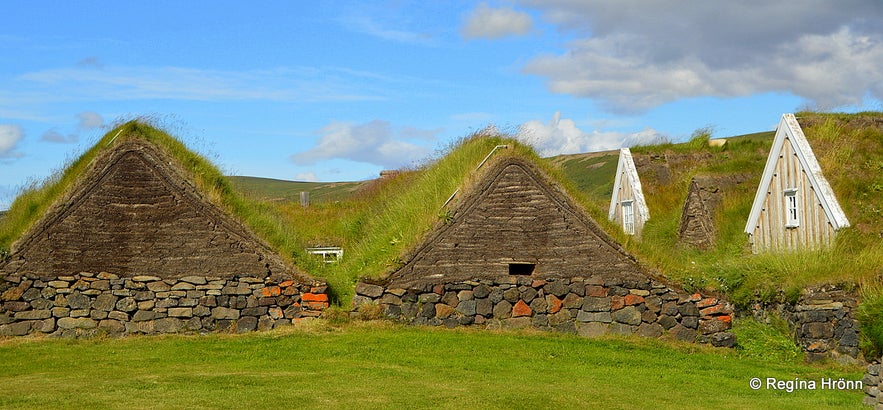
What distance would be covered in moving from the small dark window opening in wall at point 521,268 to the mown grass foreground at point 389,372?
1.55 meters

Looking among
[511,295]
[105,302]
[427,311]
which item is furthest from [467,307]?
[105,302]

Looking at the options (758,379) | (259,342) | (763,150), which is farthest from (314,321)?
(763,150)

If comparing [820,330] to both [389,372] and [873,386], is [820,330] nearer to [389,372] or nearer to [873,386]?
[873,386]

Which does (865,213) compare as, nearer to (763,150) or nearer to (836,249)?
(836,249)

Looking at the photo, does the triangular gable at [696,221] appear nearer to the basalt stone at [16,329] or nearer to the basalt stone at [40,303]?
the basalt stone at [40,303]

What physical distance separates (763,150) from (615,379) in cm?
1585

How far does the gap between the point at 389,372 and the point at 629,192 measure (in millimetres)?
19549

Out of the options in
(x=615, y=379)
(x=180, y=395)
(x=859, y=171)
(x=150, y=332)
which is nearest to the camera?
(x=180, y=395)

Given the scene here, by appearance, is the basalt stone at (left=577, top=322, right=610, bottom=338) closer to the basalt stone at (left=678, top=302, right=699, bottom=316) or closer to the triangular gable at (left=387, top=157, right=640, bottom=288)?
the triangular gable at (left=387, top=157, right=640, bottom=288)

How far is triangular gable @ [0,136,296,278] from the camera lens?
20.5 meters

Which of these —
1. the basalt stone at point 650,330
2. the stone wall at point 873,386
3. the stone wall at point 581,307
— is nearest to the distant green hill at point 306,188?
the stone wall at point 581,307

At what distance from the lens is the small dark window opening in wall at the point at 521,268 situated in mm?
21719

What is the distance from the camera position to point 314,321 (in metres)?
20.8

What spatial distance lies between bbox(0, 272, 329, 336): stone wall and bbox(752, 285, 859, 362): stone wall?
33.1 ft
